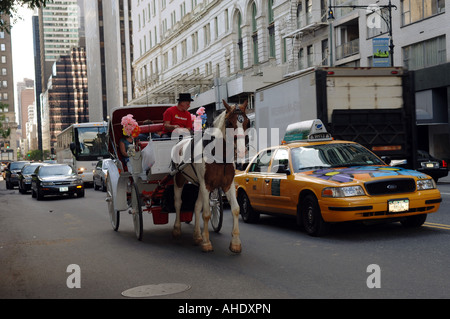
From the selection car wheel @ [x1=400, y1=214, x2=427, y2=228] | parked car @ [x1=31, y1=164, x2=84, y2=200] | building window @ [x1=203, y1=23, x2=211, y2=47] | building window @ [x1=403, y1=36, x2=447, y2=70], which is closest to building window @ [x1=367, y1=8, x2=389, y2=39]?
building window @ [x1=403, y1=36, x2=447, y2=70]

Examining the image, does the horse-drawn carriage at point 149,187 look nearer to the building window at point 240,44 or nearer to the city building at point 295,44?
the city building at point 295,44

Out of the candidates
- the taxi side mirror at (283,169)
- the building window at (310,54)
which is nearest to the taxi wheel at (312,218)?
the taxi side mirror at (283,169)

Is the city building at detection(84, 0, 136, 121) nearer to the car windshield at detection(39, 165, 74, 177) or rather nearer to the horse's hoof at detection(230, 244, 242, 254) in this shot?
the car windshield at detection(39, 165, 74, 177)

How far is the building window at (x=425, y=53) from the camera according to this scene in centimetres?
3444

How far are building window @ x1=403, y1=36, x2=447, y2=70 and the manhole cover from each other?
31.2 metres

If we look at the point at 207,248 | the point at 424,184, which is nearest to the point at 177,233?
the point at 207,248

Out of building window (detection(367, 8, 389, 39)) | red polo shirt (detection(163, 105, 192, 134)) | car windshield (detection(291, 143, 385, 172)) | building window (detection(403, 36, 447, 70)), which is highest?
building window (detection(367, 8, 389, 39))

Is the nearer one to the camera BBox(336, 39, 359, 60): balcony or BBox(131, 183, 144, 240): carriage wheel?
BBox(131, 183, 144, 240): carriage wheel

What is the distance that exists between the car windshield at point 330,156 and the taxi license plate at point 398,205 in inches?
56.1

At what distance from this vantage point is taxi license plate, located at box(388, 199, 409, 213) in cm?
939

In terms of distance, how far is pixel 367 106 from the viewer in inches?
663
